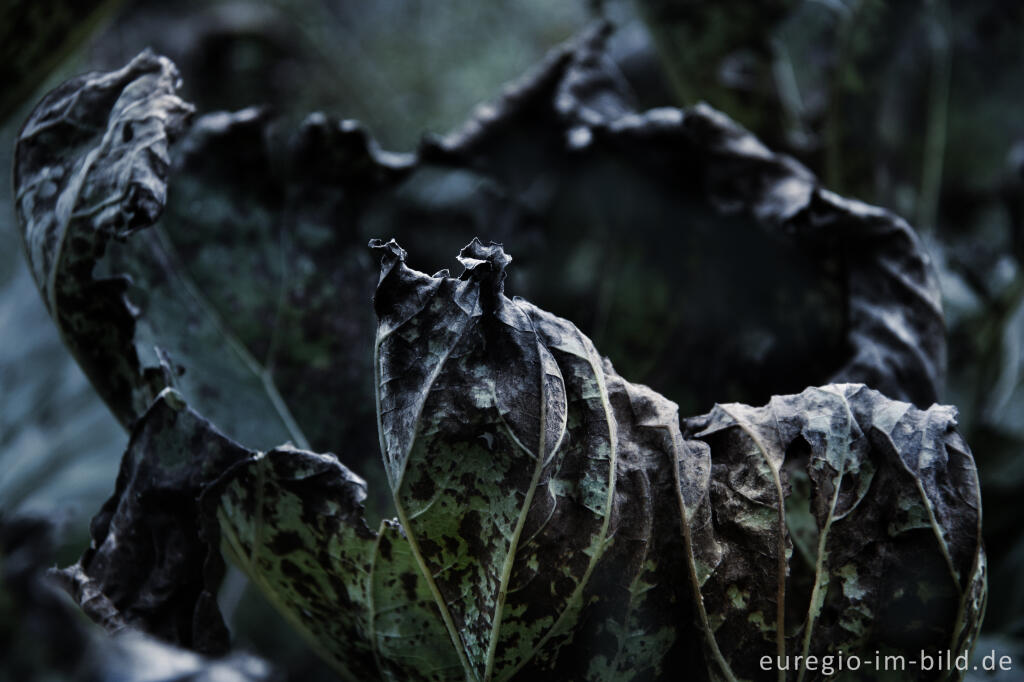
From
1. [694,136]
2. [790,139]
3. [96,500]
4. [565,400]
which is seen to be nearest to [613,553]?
[565,400]

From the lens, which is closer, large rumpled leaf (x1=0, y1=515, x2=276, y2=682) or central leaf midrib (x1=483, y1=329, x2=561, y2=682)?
large rumpled leaf (x1=0, y1=515, x2=276, y2=682)

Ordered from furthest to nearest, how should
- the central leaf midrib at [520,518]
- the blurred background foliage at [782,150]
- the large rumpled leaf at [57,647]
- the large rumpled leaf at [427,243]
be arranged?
the blurred background foliage at [782,150], the large rumpled leaf at [427,243], the central leaf midrib at [520,518], the large rumpled leaf at [57,647]

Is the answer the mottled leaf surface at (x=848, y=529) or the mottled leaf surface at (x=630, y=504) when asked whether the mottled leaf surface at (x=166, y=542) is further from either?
the mottled leaf surface at (x=848, y=529)

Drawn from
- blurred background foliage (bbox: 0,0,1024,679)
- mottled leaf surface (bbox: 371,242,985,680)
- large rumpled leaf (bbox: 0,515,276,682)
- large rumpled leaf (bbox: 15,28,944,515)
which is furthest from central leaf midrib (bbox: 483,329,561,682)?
blurred background foliage (bbox: 0,0,1024,679)

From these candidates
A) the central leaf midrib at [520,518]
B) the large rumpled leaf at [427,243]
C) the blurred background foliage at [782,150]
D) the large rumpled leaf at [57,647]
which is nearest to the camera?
the large rumpled leaf at [57,647]

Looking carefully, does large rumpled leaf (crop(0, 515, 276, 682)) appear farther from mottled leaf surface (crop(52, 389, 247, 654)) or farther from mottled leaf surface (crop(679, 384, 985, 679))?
mottled leaf surface (crop(679, 384, 985, 679))

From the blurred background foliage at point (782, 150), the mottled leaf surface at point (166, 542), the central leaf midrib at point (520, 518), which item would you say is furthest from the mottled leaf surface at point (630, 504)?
the blurred background foliage at point (782, 150)

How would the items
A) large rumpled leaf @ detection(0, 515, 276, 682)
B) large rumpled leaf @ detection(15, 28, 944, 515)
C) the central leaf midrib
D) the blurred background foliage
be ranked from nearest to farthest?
large rumpled leaf @ detection(0, 515, 276, 682)
the central leaf midrib
large rumpled leaf @ detection(15, 28, 944, 515)
the blurred background foliage

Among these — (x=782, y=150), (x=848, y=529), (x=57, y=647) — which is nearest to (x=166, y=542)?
(x=57, y=647)

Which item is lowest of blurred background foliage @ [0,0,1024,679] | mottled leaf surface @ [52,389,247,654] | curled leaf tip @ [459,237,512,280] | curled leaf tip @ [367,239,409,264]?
blurred background foliage @ [0,0,1024,679]
